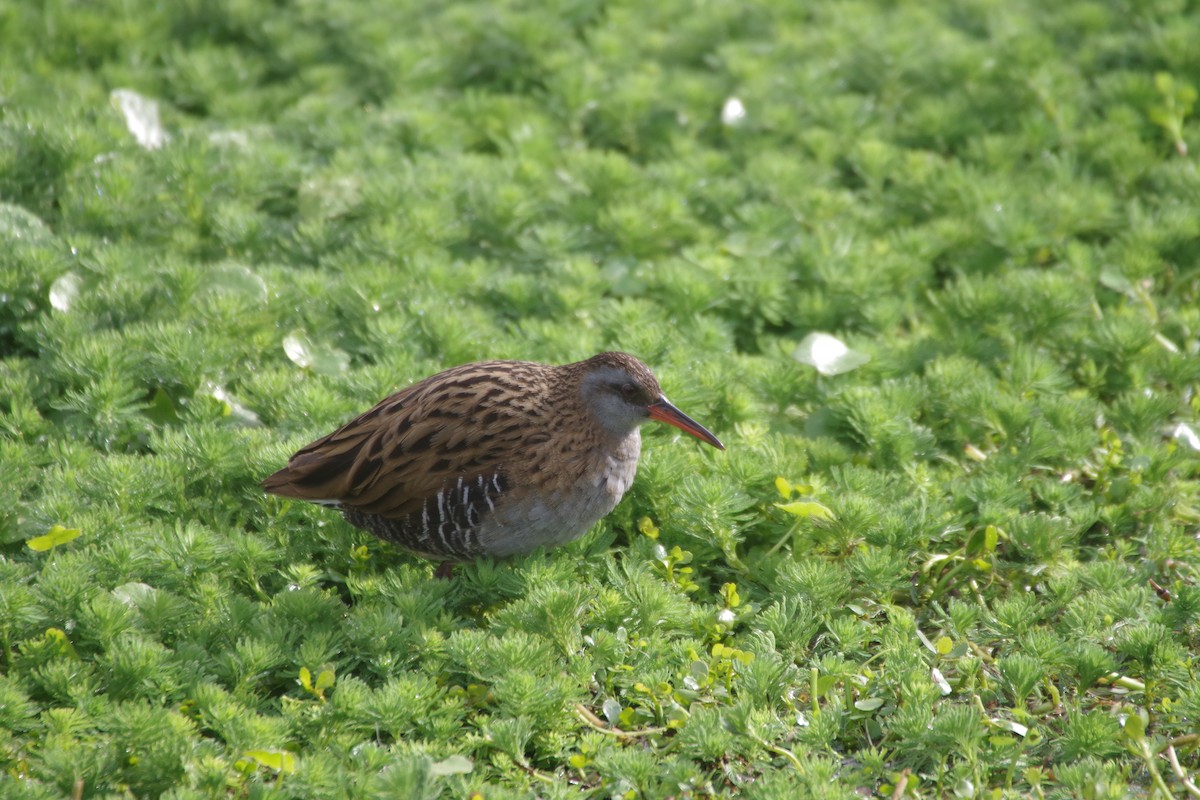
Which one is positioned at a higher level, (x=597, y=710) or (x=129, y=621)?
(x=129, y=621)

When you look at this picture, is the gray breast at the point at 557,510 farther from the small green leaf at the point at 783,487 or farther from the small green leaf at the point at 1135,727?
the small green leaf at the point at 1135,727

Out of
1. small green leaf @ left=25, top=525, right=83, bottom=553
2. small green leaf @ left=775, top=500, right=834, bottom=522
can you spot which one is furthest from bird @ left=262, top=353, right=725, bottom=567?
small green leaf @ left=25, top=525, right=83, bottom=553

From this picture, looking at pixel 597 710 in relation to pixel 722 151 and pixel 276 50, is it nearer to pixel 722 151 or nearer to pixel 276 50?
pixel 722 151

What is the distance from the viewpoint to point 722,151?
7.52m

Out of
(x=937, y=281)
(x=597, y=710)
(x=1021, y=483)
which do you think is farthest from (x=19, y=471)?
(x=937, y=281)

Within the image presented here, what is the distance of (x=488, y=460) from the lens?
15.2 feet

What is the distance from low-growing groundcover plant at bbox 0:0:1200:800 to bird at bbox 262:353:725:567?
155 millimetres

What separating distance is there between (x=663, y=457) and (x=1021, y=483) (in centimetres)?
145

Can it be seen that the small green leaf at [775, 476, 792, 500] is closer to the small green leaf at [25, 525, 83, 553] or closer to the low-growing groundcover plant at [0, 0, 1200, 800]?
the low-growing groundcover plant at [0, 0, 1200, 800]

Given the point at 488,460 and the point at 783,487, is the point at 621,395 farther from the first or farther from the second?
the point at 783,487

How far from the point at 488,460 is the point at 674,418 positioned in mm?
723

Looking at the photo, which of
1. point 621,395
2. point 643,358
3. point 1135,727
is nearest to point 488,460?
point 621,395

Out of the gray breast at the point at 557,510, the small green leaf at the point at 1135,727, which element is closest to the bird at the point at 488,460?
the gray breast at the point at 557,510

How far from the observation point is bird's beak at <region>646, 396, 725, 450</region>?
481 centimetres
